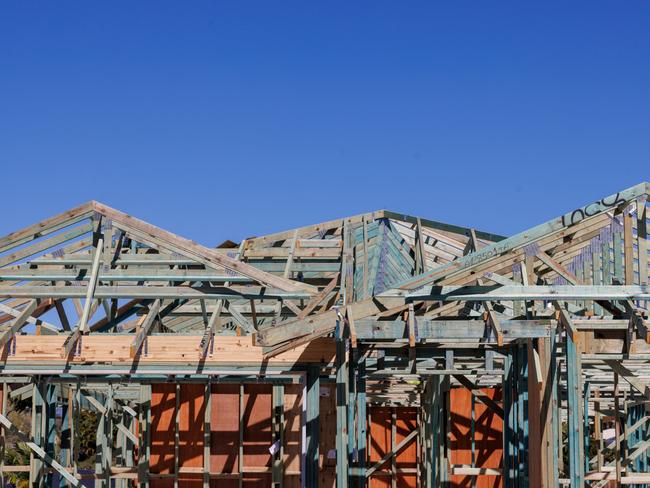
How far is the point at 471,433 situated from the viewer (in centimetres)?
2161

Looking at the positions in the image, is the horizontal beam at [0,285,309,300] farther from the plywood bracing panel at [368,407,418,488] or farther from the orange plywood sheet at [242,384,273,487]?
the plywood bracing panel at [368,407,418,488]

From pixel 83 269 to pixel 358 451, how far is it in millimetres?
5406

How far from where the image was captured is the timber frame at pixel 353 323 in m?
13.5

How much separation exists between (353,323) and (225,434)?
6.49 metres

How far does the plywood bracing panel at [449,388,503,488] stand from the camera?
21719mm

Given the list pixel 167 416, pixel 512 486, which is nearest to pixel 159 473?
pixel 167 416

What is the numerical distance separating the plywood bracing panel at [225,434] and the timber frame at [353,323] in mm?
211

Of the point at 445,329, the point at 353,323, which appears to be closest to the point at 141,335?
the point at 353,323

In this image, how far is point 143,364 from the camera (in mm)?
A: 16141

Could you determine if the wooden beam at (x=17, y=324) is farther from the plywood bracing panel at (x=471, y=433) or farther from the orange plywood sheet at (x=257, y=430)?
the plywood bracing panel at (x=471, y=433)

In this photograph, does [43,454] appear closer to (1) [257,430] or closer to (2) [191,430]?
(2) [191,430]

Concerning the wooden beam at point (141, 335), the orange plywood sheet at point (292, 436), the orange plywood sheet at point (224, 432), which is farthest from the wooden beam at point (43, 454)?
the wooden beam at point (141, 335)

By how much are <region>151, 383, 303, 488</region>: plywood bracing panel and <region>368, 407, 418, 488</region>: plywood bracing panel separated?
6.15 m

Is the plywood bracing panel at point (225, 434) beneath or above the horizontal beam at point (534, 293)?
beneath
